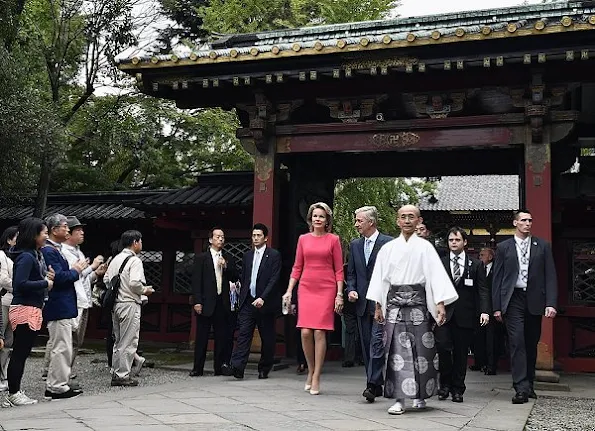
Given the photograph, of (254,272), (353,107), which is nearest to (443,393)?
(254,272)

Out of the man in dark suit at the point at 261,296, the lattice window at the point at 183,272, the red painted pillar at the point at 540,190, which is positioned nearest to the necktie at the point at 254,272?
the man in dark suit at the point at 261,296

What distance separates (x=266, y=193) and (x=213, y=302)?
1923 mm

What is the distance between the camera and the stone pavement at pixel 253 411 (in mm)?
5195

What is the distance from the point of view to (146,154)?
18734mm

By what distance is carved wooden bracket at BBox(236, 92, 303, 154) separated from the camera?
945 centimetres

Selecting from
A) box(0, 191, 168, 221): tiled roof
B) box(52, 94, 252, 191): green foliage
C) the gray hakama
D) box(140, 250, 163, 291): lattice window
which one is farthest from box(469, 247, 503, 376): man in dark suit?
box(52, 94, 252, 191): green foliage

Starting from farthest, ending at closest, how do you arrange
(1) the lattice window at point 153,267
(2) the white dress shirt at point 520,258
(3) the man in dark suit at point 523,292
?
(1) the lattice window at point 153,267 → (2) the white dress shirt at point 520,258 → (3) the man in dark suit at point 523,292

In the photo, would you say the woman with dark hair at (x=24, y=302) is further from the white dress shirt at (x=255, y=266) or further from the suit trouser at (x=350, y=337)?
the suit trouser at (x=350, y=337)

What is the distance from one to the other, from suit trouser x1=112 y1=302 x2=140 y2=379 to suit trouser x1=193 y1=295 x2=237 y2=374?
3.15 feet

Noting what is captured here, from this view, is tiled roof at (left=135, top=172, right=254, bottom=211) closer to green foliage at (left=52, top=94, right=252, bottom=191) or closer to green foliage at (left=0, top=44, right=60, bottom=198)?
green foliage at (left=0, top=44, right=60, bottom=198)

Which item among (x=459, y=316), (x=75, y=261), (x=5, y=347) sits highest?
(x=75, y=261)

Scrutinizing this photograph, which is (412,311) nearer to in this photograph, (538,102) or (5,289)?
(538,102)

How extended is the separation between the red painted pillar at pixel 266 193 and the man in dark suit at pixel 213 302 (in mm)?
1074

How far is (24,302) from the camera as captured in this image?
20.4ft
